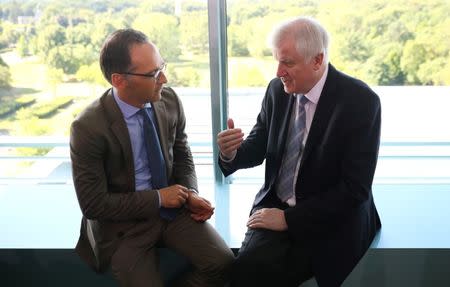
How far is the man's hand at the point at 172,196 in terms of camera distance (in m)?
1.92

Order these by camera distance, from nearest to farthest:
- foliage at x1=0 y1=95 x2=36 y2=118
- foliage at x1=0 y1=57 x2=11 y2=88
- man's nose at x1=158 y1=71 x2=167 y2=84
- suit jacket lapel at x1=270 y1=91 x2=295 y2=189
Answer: man's nose at x1=158 y1=71 x2=167 y2=84, suit jacket lapel at x1=270 y1=91 x2=295 y2=189, foliage at x1=0 y1=57 x2=11 y2=88, foliage at x1=0 y1=95 x2=36 y2=118

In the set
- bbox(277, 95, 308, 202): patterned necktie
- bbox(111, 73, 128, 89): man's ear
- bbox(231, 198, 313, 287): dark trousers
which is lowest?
bbox(231, 198, 313, 287): dark trousers

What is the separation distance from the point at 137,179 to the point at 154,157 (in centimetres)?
12

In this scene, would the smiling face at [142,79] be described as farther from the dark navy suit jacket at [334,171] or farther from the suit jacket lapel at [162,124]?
the dark navy suit jacket at [334,171]

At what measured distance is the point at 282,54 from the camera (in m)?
1.77

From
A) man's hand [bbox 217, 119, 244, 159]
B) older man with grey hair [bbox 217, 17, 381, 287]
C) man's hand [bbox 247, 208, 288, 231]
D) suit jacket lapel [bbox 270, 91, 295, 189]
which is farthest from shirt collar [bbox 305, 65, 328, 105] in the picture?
man's hand [bbox 247, 208, 288, 231]

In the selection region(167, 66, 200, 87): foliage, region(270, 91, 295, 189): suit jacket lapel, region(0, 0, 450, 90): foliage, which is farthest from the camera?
region(167, 66, 200, 87): foliage

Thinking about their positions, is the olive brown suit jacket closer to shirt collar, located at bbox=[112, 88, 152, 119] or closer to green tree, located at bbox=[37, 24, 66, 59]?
shirt collar, located at bbox=[112, 88, 152, 119]

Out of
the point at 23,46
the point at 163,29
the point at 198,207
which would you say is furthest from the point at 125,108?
the point at 23,46

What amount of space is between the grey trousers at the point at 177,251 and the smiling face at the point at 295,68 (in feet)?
2.34

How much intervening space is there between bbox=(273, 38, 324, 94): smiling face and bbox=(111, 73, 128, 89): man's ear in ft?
1.95

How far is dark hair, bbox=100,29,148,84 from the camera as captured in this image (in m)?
1.76

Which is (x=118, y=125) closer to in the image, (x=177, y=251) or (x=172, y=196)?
(x=172, y=196)

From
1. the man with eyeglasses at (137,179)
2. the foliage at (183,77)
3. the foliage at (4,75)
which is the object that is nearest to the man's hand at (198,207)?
the man with eyeglasses at (137,179)
